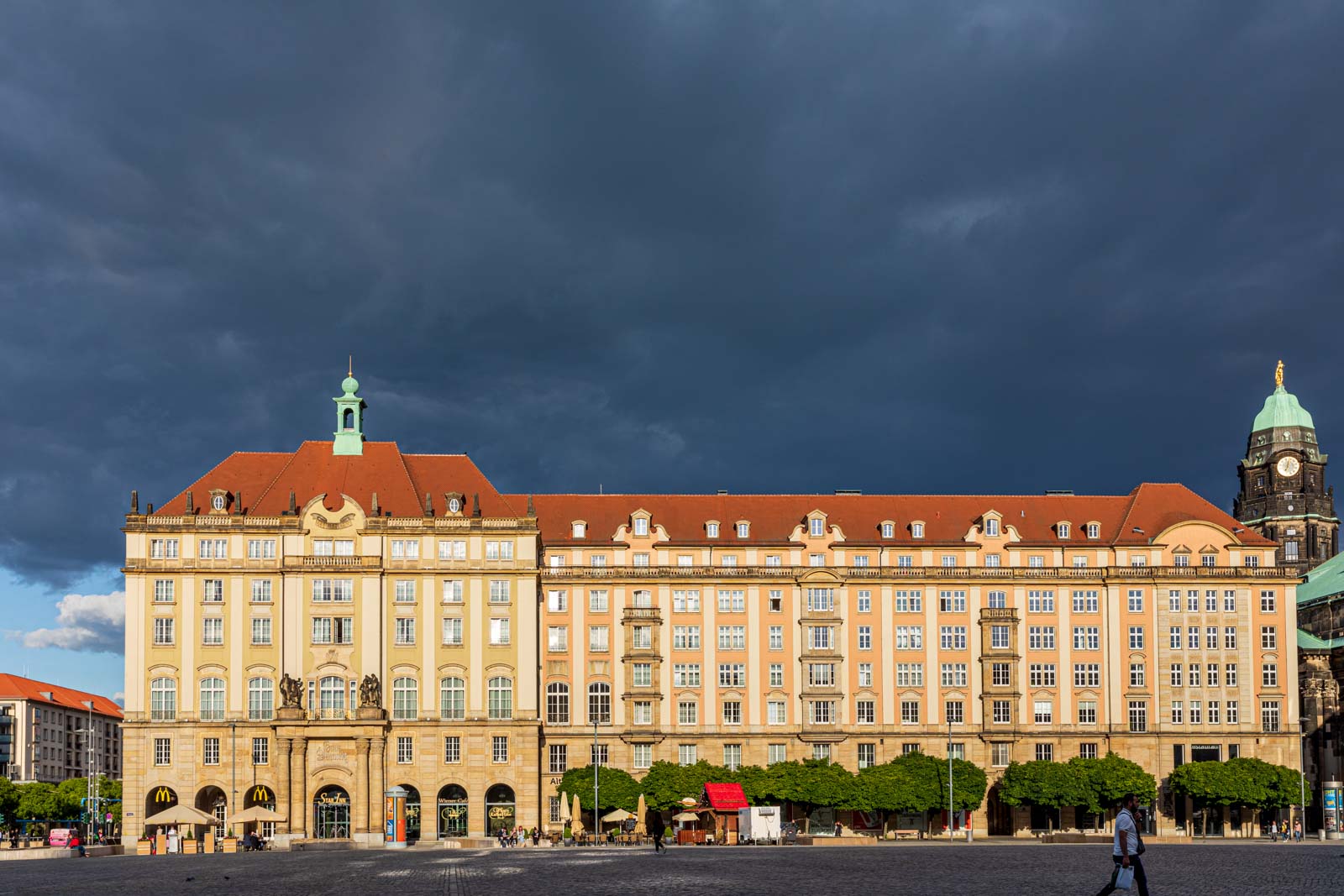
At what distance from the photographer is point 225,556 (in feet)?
392

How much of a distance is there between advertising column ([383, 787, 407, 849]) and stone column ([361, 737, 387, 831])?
487 millimetres

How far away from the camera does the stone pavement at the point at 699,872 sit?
147 ft

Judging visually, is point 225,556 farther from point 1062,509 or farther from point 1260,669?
point 1260,669

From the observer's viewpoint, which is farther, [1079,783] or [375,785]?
[375,785]

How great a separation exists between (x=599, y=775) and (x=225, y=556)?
1288 inches

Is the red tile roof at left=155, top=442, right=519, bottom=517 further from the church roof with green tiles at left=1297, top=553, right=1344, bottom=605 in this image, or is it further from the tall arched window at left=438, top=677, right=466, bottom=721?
the church roof with green tiles at left=1297, top=553, right=1344, bottom=605

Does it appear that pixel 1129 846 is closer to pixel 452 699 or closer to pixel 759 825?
pixel 759 825

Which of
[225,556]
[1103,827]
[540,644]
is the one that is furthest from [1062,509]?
[225,556]

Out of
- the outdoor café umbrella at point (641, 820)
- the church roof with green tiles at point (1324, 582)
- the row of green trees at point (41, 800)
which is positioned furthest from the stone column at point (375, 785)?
the church roof with green tiles at point (1324, 582)

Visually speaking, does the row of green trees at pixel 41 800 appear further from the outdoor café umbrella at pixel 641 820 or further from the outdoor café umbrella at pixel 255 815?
the outdoor café umbrella at pixel 641 820

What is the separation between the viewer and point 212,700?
117 metres

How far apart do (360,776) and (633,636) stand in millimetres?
23855

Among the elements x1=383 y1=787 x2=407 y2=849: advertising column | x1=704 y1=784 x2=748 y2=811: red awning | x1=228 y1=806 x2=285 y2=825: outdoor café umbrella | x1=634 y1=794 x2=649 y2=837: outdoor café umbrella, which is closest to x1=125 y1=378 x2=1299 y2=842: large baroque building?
x1=383 y1=787 x2=407 y2=849: advertising column

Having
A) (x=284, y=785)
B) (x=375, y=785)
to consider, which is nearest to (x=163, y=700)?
(x=284, y=785)
